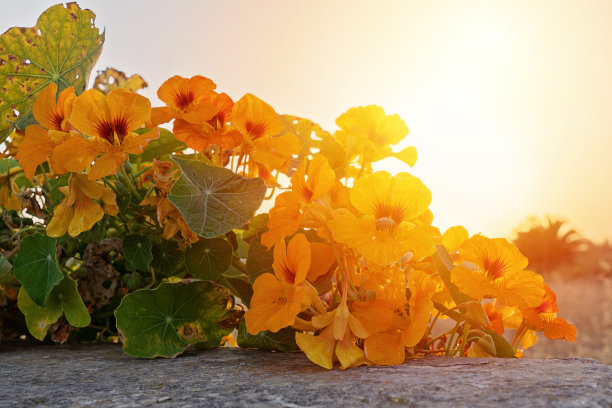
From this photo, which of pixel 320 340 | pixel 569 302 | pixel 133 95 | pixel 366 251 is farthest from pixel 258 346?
pixel 569 302

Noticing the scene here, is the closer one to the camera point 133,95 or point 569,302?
point 133,95

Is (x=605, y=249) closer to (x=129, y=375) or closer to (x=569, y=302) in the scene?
(x=569, y=302)

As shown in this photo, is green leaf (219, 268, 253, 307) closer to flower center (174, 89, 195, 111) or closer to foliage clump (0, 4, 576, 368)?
foliage clump (0, 4, 576, 368)

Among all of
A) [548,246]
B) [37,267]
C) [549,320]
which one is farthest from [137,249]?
[548,246]

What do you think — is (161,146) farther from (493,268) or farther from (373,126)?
(493,268)

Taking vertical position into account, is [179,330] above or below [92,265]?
below

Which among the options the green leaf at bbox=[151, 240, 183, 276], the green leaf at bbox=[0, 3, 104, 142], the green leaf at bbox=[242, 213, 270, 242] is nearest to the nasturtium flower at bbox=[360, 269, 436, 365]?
the green leaf at bbox=[242, 213, 270, 242]

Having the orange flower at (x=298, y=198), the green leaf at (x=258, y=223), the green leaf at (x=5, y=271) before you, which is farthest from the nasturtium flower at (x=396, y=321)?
the green leaf at (x=5, y=271)
